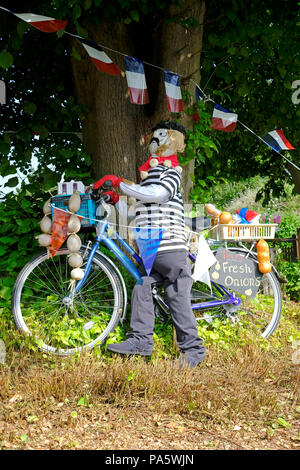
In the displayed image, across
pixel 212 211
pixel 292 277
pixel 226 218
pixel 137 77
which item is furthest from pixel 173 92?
pixel 292 277

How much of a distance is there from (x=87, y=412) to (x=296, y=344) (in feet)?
7.28

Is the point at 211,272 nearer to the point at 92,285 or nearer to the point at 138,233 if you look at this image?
the point at 138,233

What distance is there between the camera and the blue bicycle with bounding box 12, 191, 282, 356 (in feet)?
12.5

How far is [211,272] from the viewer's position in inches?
163

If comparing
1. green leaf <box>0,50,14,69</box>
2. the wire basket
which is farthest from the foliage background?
the wire basket

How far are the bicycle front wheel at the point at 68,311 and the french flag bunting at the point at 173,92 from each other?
1705 millimetres

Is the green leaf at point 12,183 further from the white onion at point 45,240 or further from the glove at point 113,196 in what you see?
the glove at point 113,196

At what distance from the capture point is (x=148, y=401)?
10.3 feet

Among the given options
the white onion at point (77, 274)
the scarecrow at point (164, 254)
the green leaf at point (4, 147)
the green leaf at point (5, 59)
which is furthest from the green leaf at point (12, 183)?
the white onion at point (77, 274)

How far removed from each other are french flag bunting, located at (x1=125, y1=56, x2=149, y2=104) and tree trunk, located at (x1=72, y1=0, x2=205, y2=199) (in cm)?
49

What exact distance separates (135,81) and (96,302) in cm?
207

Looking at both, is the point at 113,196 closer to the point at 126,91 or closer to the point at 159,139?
the point at 159,139

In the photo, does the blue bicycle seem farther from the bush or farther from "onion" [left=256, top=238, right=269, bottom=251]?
the bush
